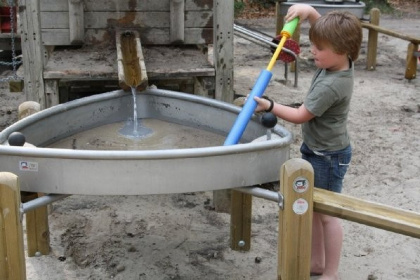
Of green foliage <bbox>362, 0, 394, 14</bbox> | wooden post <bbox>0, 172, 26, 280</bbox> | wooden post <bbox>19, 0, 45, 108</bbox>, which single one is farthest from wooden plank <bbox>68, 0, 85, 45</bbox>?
green foliage <bbox>362, 0, 394, 14</bbox>

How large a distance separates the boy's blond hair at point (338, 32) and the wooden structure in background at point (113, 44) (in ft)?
3.60

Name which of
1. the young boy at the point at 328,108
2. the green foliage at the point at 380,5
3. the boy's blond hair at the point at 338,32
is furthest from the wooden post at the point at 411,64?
the green foliage at the point at 380,5

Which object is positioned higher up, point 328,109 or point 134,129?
point 328,109

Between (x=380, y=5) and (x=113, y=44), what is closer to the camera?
(x=113, y=44)

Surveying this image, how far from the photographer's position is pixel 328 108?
112 inches

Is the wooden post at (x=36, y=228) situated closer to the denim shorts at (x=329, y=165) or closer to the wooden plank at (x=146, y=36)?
the wooden plank at (x=146, y=36)

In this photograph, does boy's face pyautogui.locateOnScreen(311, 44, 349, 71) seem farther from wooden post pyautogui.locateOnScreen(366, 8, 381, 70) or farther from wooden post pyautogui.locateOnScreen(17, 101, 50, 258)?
wooden post pyautogui.locateOnScreen(366, 8, 381, 70)

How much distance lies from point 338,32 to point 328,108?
0.30 m

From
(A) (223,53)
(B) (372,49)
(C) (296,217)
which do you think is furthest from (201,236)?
(B) (372,49)

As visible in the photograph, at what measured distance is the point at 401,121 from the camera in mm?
5957

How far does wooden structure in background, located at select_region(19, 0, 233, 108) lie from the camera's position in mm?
3811

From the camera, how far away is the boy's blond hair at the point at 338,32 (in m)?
2.75

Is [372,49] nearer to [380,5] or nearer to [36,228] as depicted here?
[36,228]

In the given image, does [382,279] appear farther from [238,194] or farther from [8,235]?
[8,235]
